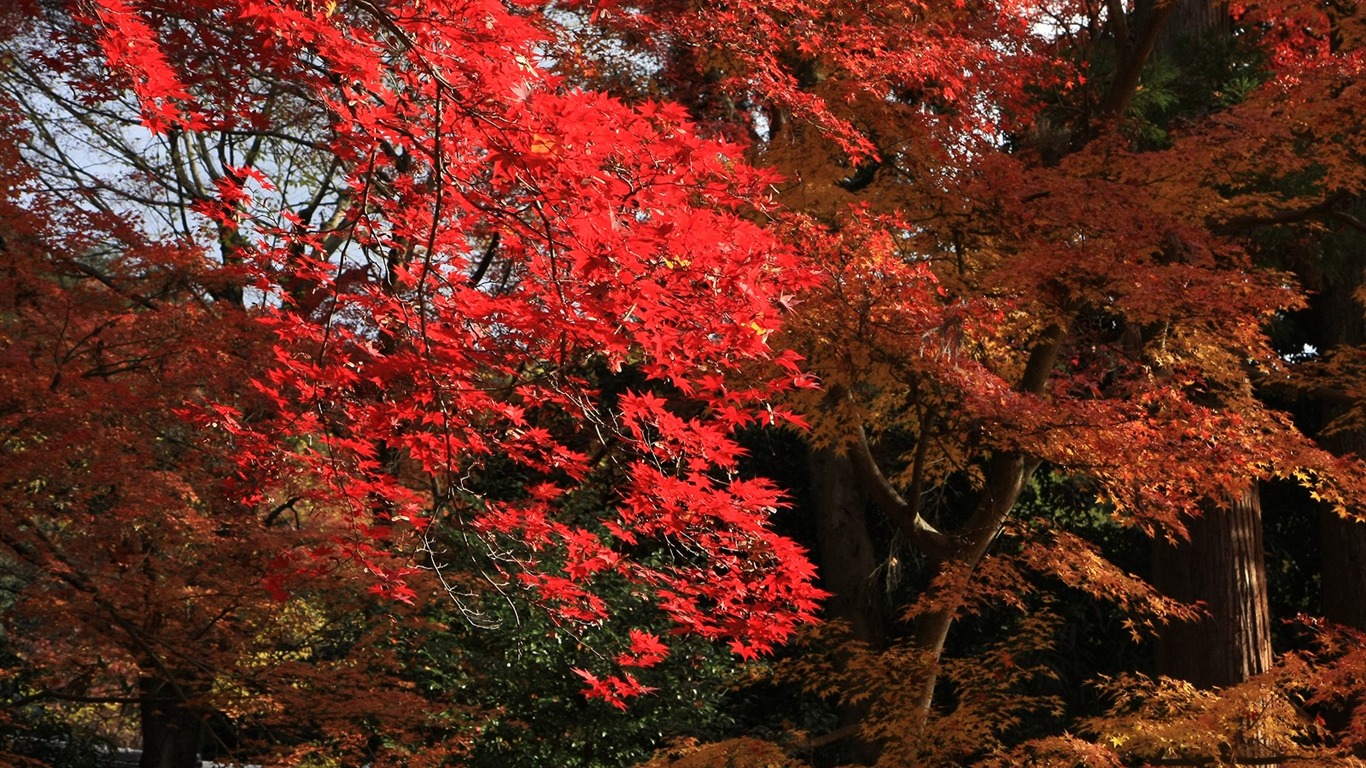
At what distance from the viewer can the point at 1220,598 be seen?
27.8 ft

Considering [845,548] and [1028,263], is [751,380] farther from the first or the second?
[845,548]

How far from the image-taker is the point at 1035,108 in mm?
8109

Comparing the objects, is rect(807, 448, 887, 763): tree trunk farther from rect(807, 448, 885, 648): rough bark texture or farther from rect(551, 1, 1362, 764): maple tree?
rect(551, 1, 1362, 764): maple tree

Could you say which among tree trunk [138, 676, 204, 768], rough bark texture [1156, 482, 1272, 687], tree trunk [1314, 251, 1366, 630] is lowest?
tree trunk [138, 676, 204, 768]

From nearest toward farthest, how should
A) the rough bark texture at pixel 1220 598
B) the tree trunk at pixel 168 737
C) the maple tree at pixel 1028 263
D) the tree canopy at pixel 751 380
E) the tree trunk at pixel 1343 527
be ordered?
the tree canopy at pixel 751 380 → the maple tree at pixel 1028 263 → the rough bark texture at pixel 1220 598 → the tree trunk at pixel 168 737 → the tree trunk at pixel 1343 527

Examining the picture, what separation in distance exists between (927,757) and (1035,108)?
162 inches

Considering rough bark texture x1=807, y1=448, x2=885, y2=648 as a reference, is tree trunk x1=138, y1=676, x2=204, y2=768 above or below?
below

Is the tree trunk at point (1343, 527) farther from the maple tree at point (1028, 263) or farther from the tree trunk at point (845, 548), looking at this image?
the tree trunk at point (845, 548)

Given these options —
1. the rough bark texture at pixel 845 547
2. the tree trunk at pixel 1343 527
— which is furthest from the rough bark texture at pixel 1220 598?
the rough bark texture at pixel 845 547

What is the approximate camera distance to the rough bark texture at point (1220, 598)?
8.38m

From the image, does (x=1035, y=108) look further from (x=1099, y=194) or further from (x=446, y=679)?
(x=446, y=679)

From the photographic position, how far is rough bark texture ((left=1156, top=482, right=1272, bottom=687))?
838cm

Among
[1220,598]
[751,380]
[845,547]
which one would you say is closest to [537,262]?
[751,380]

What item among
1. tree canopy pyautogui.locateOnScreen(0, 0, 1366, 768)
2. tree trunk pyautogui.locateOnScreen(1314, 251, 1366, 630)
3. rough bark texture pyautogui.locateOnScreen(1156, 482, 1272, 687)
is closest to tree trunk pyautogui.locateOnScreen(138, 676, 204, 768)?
tree canopy pyautogui.locateOnScreen(0, 0, 1366, 768)
